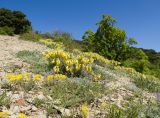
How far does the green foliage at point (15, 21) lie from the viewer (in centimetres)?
3322

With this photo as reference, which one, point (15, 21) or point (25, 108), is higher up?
point (15, 21)

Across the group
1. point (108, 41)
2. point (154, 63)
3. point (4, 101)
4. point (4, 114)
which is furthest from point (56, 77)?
point (154, 63)

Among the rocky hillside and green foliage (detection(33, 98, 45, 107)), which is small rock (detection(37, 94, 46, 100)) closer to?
the rocky hillside

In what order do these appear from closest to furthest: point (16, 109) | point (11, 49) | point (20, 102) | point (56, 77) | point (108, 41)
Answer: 1. point (16, 109)
2. point (20, 102)
3. point (56, 77)
4. point (11, 49)
5. point (108, 41)

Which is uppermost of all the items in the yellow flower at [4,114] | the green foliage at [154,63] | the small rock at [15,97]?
the green foliage at [154,63]

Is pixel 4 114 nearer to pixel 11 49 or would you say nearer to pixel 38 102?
pixel 38 102

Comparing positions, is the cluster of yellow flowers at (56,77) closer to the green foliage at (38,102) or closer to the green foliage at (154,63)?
the green foliage at (38,102)

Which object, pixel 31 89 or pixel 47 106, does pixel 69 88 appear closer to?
pixel 31 89

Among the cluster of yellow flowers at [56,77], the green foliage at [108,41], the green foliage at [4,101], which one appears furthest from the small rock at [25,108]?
the green foliage at [108,41]

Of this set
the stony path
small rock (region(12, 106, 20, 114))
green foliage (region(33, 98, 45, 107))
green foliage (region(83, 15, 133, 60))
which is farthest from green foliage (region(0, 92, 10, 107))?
green foliage (region(83, 15, 133, 60))

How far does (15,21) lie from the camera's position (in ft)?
111

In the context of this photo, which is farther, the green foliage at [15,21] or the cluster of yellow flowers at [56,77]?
the green foliage at [15,21]

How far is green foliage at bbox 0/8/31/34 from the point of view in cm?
3322

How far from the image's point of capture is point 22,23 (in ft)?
112
